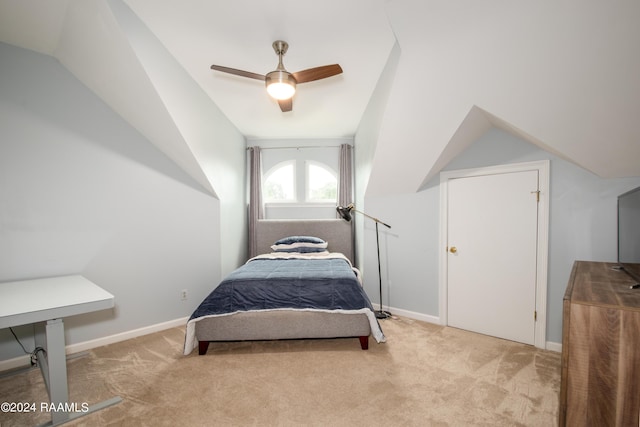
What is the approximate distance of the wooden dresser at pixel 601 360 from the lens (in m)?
1.23

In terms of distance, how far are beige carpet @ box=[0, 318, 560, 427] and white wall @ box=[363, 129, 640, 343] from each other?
0.67 meters

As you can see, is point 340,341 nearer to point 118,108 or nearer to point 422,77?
point 422,77

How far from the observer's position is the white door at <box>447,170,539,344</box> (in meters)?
2.68

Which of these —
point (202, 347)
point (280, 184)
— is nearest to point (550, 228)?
point (202, 347)

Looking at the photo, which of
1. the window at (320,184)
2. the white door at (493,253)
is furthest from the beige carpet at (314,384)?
the window at (320,184)

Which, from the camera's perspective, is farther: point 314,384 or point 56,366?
point 314,384

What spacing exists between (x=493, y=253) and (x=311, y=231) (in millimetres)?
2569

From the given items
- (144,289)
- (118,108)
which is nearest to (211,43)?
(118,108)

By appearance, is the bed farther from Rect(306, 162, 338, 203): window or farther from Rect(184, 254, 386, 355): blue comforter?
Rect(306, 162, 338, 203): window

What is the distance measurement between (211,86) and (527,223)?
370 centimetres

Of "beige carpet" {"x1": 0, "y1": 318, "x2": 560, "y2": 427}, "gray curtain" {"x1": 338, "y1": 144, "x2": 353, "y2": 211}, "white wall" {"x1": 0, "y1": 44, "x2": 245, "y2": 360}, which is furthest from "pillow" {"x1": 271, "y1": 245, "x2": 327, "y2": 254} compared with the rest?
"beige carpet" {"x1": 0, "y1": 318, "x2": 560, "y2": 427}

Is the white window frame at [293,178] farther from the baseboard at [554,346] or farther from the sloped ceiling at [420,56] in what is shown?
the baseboard at [554,346]

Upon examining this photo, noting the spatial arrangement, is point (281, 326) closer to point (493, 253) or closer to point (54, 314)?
point (54, 314)

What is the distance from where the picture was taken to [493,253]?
9.44 ft
